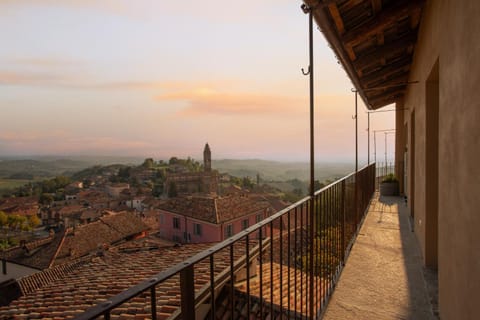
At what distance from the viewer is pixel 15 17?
6.55 metres

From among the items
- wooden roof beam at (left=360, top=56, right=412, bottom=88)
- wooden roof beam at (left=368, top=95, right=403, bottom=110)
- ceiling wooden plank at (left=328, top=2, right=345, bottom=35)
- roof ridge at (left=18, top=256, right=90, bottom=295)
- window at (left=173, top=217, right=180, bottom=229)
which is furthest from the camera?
window at (left=173, top=217, right=180, bottom=229)

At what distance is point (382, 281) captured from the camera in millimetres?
2945

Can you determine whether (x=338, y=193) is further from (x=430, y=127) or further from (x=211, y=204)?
(x=211, y=204)

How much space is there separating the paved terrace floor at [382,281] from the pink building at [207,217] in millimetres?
15999

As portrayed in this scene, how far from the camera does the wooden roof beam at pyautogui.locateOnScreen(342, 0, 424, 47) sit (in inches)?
123

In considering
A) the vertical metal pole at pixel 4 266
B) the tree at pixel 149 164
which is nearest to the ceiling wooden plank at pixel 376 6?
the vertical metal pole at pixel 4 266

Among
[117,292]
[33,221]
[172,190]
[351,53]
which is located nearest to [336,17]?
[351,53]

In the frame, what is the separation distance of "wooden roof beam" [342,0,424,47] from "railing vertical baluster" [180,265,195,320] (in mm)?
3139

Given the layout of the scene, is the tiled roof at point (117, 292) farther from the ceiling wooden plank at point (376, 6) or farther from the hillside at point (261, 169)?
the hillside at point (261, 169)

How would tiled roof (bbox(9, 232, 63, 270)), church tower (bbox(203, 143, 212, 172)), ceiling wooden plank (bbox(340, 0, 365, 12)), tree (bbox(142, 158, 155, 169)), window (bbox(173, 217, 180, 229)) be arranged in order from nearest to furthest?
ceiling wooden plank (bbox(340, 0, 365, 12)) < tiled roof (bbox(9, 232, 63, 270)) < window (bbox(173, 217, 180, 229)) < church tower (bbox(203, 143, 212, 172)) < tree (bbox(142, 158, 155, 169))

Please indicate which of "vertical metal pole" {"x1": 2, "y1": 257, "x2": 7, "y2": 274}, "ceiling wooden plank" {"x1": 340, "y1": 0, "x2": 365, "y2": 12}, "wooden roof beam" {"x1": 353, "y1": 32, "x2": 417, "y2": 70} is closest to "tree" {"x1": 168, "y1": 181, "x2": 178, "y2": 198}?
"vertical metal pole" {"x1": 2, "y1": 257, "x2": 7, "y2": 274}

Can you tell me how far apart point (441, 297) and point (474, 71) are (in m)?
1.72

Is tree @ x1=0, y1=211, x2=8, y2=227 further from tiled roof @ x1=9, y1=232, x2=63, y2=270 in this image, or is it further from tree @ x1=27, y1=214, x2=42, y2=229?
tiled roof @ x1=9, y1=232, x2=63, y2=270

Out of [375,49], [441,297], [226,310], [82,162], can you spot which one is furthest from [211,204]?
[82,162]
